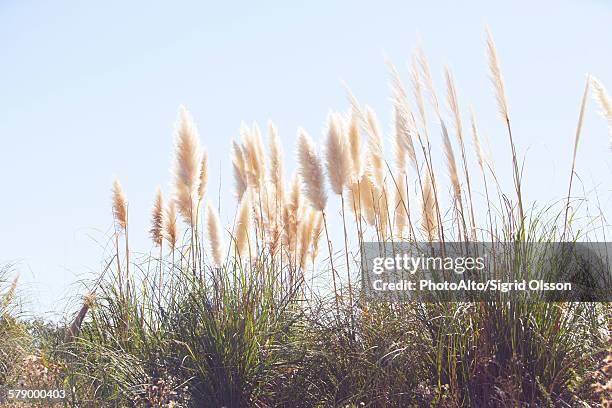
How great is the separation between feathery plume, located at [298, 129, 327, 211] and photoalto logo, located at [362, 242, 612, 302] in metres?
0.95

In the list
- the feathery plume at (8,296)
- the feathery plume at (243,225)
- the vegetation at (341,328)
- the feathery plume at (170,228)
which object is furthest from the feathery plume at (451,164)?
the feathery plume at (8,296)

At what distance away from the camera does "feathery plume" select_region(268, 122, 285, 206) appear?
228 inches

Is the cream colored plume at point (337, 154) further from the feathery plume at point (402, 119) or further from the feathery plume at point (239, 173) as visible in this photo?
the feathery plume at point (239, 173)

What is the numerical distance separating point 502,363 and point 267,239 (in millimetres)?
2119

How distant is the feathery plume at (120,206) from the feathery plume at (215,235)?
0.74m

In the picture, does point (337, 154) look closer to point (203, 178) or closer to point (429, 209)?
point (429, 209)

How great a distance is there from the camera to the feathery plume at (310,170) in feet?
17.4

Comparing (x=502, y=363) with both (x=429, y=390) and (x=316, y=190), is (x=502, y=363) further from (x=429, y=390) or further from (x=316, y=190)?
(x=316, y=190)

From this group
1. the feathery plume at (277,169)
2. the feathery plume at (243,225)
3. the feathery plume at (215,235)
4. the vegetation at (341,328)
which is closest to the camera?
the vegetation at (341,328)

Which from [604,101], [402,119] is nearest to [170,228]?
[402,119]

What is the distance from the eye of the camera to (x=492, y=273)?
12.7ft

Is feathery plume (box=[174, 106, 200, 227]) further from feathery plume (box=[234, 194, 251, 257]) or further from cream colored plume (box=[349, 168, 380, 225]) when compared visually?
cream colored plume (box=[349, 168, 380, 225])

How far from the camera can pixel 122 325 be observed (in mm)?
4602

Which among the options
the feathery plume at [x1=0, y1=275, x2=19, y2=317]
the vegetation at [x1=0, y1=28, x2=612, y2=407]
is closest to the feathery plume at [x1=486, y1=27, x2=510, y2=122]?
the vegetation at [x1=0, y1=28, x2=612, y2=407]
